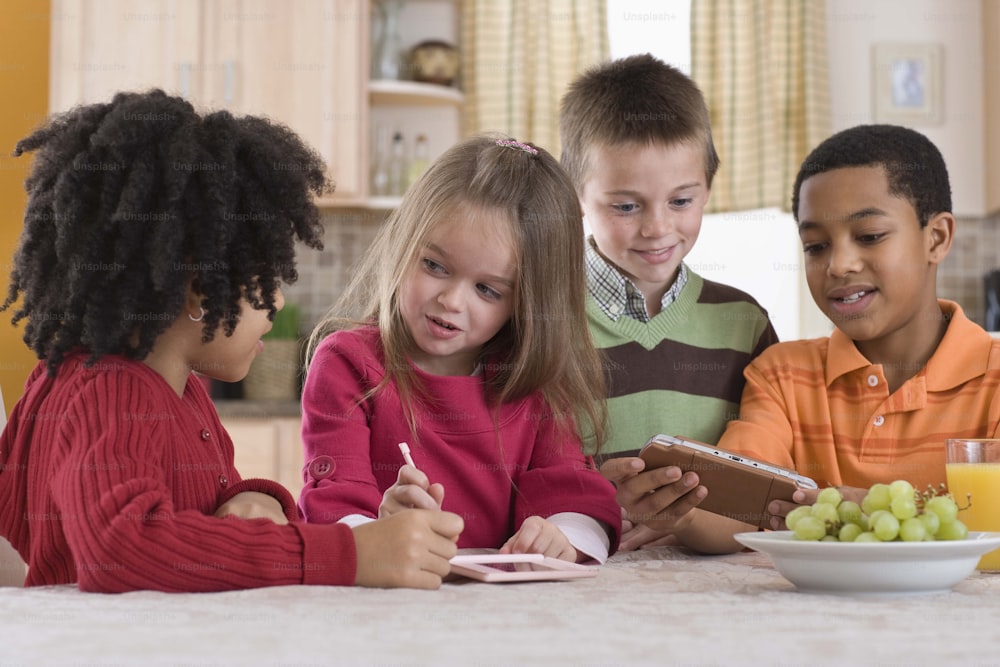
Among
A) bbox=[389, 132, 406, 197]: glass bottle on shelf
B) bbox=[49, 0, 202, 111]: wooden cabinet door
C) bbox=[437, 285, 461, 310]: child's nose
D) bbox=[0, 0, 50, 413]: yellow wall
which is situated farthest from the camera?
bbox=[389, 132, 406, 197]: glass bottle on shelf

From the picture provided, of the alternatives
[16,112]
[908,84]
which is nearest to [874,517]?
[16,112]

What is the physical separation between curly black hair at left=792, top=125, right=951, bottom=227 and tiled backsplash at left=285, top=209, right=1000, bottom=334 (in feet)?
8.04

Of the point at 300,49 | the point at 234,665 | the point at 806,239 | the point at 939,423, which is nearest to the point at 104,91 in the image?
the point at 300,49

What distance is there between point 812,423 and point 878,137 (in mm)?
464

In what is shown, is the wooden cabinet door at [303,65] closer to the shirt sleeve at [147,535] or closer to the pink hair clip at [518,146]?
the pink hair clip at [518,146]

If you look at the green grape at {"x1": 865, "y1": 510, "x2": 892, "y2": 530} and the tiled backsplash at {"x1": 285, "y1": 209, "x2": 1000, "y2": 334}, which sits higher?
the tiled backsplash at {"x1": 285, "y1": 209, "x2": 1000, "y2": 334}

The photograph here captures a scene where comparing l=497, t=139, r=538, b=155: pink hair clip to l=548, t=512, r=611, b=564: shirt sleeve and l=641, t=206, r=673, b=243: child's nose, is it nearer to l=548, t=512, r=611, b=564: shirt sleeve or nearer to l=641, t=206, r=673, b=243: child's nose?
l=641, t=206, r=673, b=243: child's nose

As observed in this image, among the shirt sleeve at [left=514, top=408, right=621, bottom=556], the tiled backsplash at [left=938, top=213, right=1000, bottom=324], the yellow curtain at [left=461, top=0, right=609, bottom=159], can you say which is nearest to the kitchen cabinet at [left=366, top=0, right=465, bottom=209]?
the yellow curtain at [left=461, top=0, right=609, bottom=159]

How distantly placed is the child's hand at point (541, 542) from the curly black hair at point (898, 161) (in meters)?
0.76

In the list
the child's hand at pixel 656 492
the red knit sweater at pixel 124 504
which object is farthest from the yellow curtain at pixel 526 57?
the red knit sweater at pixel 124 504

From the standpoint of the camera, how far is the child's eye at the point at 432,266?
1.44 m

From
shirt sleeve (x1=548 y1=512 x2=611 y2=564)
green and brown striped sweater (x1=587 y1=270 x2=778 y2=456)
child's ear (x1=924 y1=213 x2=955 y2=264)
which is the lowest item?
shirt sleeve (x1=548 y1=512 x2=611 y2=564)

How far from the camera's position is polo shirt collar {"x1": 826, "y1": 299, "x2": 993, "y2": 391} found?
1.57 metres

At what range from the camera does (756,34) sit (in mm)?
4012
